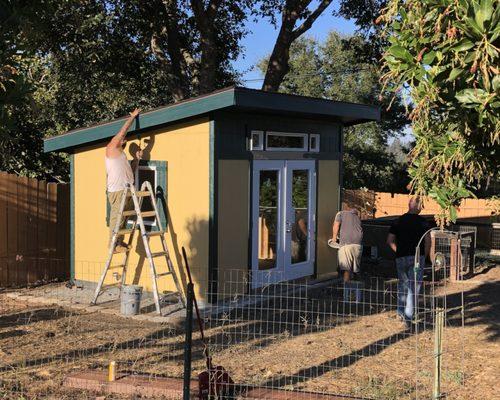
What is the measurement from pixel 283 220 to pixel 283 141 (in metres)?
1.41

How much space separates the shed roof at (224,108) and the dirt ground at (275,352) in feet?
9.94

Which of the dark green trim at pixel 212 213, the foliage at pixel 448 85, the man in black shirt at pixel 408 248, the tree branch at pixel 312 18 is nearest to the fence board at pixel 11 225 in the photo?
the dark green trim at pixel 212 213

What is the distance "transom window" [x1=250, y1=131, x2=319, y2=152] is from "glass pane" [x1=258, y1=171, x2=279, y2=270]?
46 cm

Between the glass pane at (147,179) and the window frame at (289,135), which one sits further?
the window frame at (289,135)

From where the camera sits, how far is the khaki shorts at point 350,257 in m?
9.92

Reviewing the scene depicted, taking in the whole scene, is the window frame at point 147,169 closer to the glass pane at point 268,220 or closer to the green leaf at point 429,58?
the glass pane at point 268,220

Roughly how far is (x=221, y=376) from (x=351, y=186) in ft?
84.2

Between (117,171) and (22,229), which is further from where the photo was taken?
(22,229)

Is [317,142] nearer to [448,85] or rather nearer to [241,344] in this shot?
[241,344]

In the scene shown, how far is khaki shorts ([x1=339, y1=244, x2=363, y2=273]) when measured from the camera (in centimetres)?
992

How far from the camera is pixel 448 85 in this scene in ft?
11.2

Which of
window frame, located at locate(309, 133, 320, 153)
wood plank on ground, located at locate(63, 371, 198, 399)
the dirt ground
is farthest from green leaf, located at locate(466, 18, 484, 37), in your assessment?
window frame, located at locate(309, 133, 320, 153)

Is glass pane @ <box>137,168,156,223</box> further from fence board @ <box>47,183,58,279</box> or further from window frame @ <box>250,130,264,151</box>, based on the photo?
fence board @ <box>47,183,58,279</box>

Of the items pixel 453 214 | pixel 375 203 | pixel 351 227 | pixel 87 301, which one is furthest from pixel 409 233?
pixel 375 203
